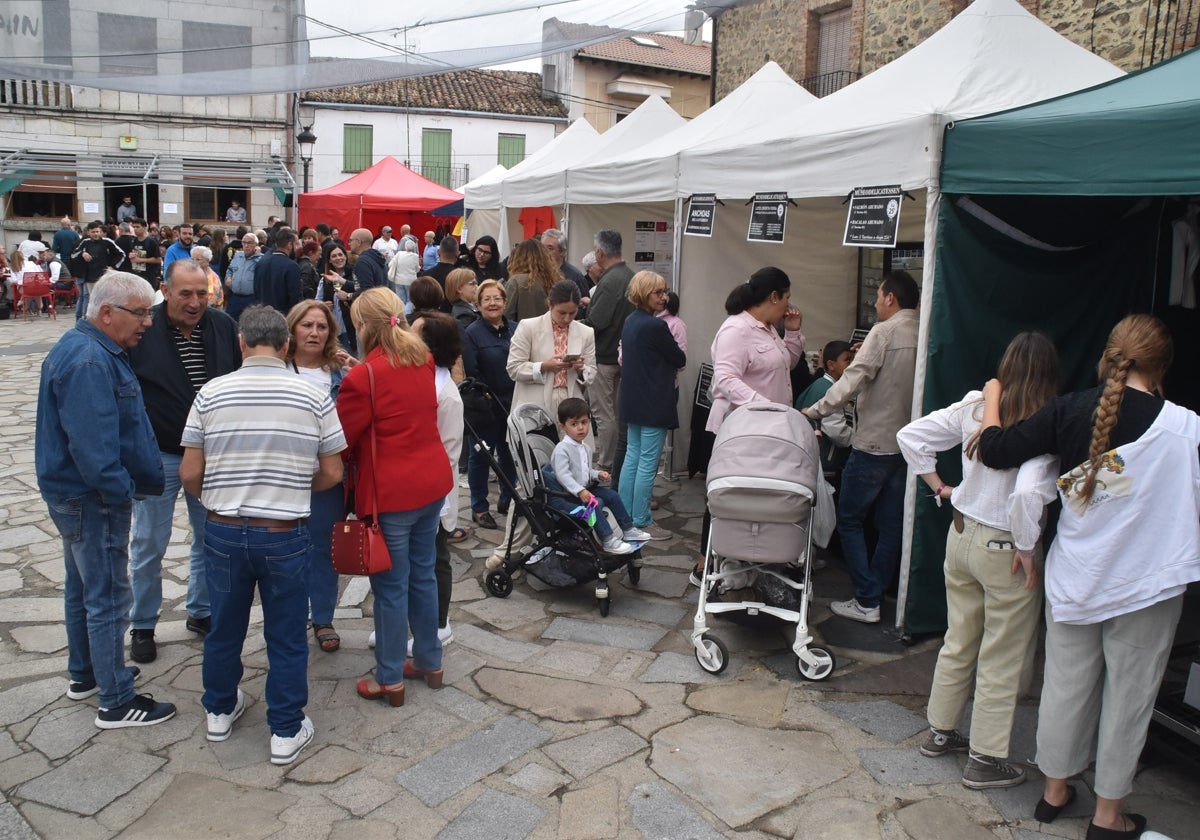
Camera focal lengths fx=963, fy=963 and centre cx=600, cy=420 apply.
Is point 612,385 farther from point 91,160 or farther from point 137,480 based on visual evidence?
point 91,160

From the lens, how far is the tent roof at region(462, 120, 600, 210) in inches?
452

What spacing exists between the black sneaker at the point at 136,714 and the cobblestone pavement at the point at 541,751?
0.16 ft

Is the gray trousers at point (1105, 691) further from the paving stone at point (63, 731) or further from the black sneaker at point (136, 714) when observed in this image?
the paving stone at point (63, 731)

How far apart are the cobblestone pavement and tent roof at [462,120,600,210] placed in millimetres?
7549

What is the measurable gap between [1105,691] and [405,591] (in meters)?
2.62

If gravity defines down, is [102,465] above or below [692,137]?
below

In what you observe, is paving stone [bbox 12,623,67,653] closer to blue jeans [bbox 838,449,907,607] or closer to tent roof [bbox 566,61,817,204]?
blue jeans [bbox 838,449,907,607]

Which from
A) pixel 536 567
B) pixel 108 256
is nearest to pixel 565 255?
pixel 536 567

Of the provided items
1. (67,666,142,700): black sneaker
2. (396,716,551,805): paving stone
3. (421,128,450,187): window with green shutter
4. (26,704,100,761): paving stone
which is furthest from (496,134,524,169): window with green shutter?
(396,716,551,805): paving stone

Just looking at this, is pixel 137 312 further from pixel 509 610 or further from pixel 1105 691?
pixel 1105 691

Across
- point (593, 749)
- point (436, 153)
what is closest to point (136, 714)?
point (593, 749)

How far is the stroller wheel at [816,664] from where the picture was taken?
432cm

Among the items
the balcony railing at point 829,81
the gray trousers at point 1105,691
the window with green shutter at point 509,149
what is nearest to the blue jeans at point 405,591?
the gray trousers at point 1105,691

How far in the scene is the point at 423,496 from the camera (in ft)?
12.7
